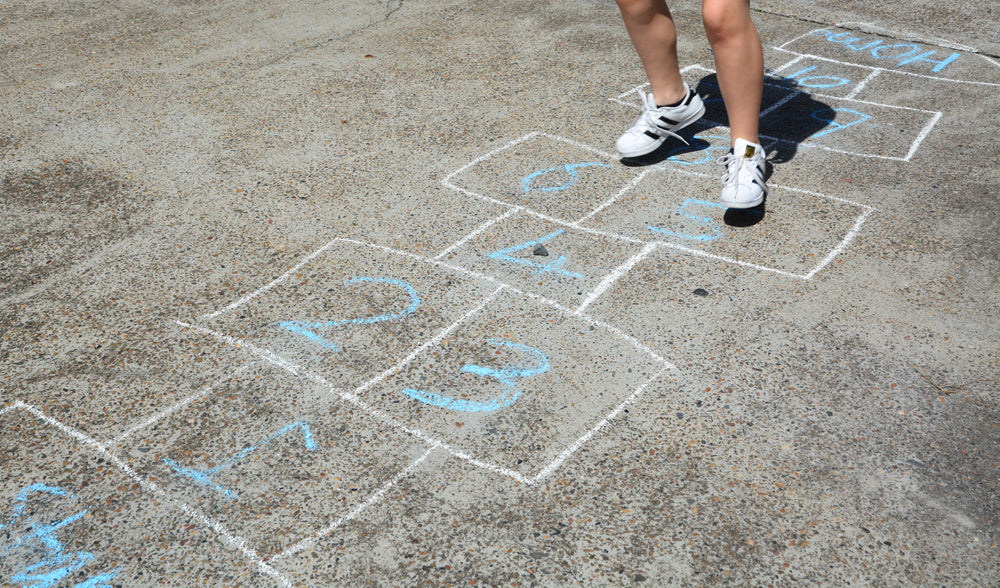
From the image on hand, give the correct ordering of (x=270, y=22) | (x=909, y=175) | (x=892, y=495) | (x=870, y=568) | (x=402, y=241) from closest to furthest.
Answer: (x=870, y=568) < (x=892, y=495) < (x=402, y=241) < (x=909, y=175) < (x=270, y=22)

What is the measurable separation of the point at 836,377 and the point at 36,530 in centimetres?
229

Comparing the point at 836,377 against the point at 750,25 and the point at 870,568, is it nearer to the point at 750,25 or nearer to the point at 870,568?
the point at 870,568

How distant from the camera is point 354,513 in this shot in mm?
2109

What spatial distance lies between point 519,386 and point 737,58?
1.72 m

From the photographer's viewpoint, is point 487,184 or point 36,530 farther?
point 487,184

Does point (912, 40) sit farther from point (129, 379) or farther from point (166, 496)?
point (166, 496)

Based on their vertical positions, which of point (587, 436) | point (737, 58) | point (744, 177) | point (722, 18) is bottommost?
point (587, 436)

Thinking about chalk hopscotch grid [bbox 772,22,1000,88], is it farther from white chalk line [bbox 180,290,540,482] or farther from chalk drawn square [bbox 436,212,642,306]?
white chalk line [bbox 180,290,540,482]

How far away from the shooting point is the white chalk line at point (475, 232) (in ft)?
10.3

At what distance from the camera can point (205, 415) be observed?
2.45 meters

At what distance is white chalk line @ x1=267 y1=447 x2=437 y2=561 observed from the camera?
2.02 meters

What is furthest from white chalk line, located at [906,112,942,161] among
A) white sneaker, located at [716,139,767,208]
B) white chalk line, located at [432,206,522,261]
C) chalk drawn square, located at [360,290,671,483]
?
chalk drawn square, located at [360,290,671,483]

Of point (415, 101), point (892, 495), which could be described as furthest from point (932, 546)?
point (415, 101)

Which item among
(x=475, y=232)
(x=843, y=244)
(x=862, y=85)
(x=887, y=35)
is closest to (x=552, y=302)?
(x=475, y=232)
